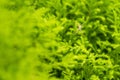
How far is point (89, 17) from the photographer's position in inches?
170

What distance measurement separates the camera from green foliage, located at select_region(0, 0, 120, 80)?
2121 millimetres

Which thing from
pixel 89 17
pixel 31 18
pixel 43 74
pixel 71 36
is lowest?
pixel 43 74

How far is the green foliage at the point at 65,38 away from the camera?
6.96 ft

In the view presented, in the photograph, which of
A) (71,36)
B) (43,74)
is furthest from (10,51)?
(71,36)

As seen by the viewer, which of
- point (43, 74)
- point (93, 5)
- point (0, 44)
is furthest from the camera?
point (93, 5)

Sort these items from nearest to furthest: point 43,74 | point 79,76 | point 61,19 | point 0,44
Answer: point 0,44
point 43,74
point 79,76
point 61,19

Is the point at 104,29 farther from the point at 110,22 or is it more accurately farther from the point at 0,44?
the point at 0,44

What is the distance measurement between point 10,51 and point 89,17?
97.1 inches

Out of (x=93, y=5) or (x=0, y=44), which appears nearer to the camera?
(x=0, y=44)

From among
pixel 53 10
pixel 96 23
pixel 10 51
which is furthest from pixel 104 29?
pixel 10 51

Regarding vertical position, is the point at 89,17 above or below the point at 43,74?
above

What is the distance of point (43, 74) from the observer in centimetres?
236

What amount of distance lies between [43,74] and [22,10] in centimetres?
53

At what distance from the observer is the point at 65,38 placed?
163 inches
